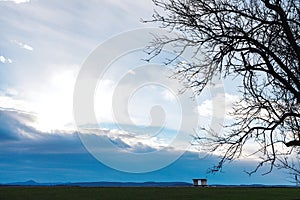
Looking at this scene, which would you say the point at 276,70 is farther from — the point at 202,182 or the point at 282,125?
the point at 202,182

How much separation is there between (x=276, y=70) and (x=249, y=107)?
1176 millimetres

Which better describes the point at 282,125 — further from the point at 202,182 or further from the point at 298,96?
the point at 202,182

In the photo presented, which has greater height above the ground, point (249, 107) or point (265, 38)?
point (265, 38)

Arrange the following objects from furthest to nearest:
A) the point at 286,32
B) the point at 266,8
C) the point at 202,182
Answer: the point at 202,182, the point at 266,8, the point at 286,32

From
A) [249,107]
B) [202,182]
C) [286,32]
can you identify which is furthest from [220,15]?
[202,182]

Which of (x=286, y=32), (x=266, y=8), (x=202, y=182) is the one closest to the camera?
(x=286, y=32)

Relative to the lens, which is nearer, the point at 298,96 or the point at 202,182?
the point at 298,96

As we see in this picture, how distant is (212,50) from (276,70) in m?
1.72

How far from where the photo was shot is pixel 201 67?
12422 mm

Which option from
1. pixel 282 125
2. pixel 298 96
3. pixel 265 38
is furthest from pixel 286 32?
pixel 282 125

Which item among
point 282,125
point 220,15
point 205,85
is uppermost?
point 220,15

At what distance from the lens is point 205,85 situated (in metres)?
12.4

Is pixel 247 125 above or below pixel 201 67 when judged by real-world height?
below

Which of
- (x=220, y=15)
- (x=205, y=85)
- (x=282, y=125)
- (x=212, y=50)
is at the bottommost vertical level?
(x=282, y=125)
